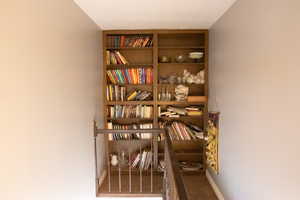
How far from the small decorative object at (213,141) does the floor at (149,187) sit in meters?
0.30

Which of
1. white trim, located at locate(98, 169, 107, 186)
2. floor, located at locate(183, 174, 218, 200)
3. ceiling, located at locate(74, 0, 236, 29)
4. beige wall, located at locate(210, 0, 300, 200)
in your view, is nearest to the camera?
beige wall, located at locate(210, 0, 300, 200)

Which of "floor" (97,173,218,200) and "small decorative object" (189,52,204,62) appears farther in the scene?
"small decorative object" (189,52,204,62)

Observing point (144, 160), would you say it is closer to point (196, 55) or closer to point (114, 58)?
point (114, 58)

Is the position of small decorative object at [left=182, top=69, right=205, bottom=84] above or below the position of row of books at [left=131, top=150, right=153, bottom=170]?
above

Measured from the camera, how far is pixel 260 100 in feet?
5.06

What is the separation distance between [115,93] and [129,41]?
0.86 metres

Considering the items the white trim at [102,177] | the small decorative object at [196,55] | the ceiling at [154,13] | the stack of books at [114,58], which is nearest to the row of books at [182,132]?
the small decorative object at [196,55]

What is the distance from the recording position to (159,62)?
311 centimetres

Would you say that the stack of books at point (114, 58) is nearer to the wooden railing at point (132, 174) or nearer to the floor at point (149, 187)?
the wooden railing at point (132, 174)

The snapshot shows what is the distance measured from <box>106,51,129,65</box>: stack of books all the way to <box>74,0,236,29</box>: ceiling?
1.28 feet

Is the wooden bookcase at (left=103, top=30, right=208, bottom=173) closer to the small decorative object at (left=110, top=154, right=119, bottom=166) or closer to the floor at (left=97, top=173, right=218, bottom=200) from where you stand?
the small decorative object at (left=110, top=154, right=119, bottom=166)

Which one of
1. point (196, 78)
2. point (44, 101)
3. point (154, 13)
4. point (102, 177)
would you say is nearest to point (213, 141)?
point (196, 78)

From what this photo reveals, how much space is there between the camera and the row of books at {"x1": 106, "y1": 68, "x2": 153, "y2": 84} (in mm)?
3064

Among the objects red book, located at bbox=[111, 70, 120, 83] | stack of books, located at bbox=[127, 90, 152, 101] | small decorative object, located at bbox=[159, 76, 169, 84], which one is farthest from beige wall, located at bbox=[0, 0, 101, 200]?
small decorative object, located at bbox=[159, 76, 169, 84]
